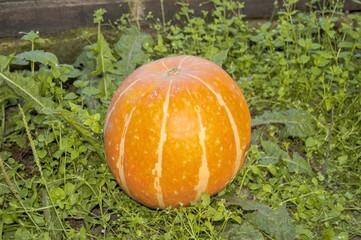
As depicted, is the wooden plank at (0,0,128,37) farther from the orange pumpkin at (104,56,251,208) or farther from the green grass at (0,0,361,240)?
the orange pumpkin at (104,56,251,208)

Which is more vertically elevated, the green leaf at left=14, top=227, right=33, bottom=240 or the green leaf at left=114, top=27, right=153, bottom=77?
the green leaf at left=114, top=27, right=153, bottom=77

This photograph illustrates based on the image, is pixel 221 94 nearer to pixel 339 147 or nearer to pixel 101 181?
pixel 101 181

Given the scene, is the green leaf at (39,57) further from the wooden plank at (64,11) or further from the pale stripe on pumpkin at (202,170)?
the pale stripe on pumpkin at (202,170)

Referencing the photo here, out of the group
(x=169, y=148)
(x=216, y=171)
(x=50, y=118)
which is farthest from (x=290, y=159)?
(x=50, y=118)

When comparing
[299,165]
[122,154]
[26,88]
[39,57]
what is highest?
[39,57]

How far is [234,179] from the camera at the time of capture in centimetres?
284

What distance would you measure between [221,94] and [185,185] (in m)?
0.46

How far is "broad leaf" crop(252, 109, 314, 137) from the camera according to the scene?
120 inches

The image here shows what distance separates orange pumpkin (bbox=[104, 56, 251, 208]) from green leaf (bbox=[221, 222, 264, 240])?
8.0 inches

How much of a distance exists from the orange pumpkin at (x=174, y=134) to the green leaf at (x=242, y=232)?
8.0 inches

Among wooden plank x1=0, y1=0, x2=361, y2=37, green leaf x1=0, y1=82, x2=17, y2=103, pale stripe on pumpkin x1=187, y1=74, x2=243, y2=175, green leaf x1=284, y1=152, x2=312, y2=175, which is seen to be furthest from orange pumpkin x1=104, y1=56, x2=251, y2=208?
wooden plank x1=0, y1=0, x2=361, y2=37

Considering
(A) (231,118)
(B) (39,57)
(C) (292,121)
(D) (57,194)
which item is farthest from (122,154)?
(C) (292,121)

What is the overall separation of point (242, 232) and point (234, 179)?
17.0 inches

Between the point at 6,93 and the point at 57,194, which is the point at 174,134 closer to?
the point at 57,194
